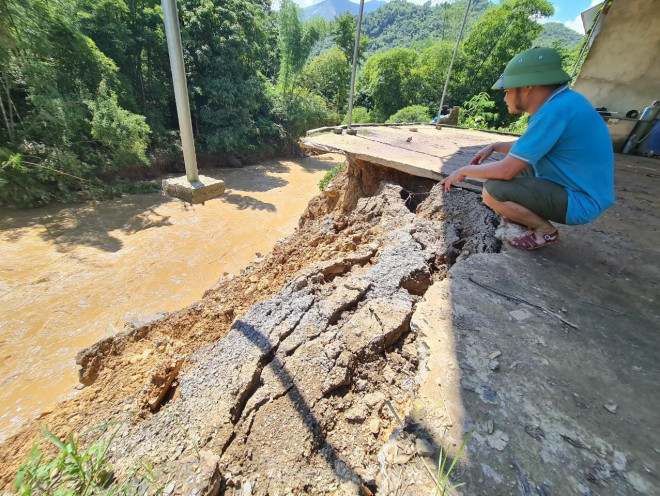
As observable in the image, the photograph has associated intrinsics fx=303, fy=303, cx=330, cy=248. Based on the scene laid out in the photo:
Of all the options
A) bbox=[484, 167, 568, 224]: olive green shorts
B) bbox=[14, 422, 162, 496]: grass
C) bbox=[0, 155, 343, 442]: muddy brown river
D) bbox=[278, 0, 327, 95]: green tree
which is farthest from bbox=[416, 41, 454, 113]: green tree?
bbox=[14, 422, 162, 496]: grass

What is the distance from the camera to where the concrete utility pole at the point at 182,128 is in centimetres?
169

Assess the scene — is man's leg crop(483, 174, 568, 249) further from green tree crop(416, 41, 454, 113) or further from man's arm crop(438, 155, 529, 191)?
green tree crop(416, 41, 454, 113)

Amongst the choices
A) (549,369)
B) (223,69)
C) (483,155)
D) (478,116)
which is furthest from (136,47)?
(549,369)

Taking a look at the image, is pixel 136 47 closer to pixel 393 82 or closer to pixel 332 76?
pixel 332 76

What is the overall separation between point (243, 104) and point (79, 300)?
9.69 m

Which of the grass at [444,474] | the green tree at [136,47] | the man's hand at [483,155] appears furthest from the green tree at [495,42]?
the grass at [444,474]

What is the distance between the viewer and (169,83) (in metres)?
11.7

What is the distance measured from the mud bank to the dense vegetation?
28.6 ft

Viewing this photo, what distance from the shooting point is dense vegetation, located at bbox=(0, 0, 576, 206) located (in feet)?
25.0

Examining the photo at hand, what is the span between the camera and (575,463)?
3.20 feet

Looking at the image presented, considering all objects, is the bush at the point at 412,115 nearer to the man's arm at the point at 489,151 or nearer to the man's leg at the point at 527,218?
the man's arm at the point at 489,151

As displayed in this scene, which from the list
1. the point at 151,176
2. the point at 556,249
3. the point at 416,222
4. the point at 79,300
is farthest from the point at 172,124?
the point at 556,249

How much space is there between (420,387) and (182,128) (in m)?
2.00

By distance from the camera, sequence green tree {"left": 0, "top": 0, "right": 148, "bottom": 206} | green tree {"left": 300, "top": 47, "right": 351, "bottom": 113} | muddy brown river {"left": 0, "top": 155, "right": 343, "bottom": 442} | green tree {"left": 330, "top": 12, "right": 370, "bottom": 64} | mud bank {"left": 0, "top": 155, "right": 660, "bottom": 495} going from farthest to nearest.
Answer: green tree {"left": 330, "top": 12, "right": 370, "bottom": 64} → green tree {"left": 300, "top": 47, "right": 351, "bottom": 113} → green tree {"left": 0, "top": 0, "right": 148, "bottom": 206} → muddy brown river {"left": 0, "top": 155, "right": 343, "bottom": 442} → mud bank {"left": 0, "top": 155, "right": 660, "bottom": 495}
